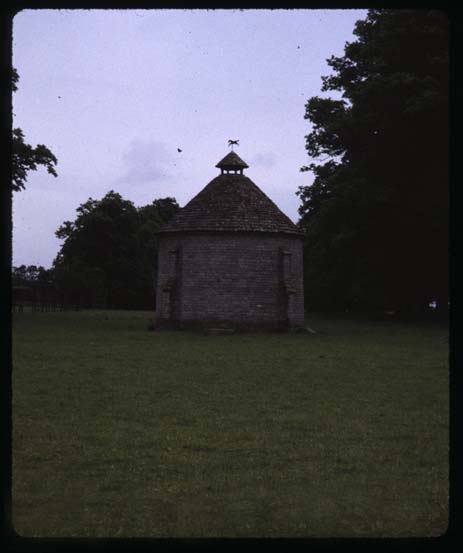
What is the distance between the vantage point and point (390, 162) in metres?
37.6

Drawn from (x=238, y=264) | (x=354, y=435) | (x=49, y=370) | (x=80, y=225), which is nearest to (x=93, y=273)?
(x=80, y=225)

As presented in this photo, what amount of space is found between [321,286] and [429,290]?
42.3 feet

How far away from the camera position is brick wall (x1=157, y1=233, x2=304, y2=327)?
→ 111ft

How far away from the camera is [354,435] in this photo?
9023mm

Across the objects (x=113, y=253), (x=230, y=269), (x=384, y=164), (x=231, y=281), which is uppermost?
(x=384, y=164)

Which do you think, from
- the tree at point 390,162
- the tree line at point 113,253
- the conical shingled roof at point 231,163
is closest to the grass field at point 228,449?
the tree at point 390,162

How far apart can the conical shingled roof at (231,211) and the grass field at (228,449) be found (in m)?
17.1

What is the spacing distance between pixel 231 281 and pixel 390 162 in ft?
37.8

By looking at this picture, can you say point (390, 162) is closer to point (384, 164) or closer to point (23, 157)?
point (384, 164)

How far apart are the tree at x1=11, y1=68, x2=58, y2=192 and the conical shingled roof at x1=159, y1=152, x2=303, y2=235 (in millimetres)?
7214

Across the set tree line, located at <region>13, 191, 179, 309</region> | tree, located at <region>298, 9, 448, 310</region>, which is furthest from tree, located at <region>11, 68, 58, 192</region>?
tree line, located at <region>13, 191, 179, 309</region>

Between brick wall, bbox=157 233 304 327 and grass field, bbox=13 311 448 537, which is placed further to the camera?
brick wall, bbox=157 233 304 327

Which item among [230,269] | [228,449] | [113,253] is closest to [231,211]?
[230,269]

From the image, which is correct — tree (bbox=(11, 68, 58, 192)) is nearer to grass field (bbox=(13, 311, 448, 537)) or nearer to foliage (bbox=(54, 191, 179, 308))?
grass field (bbox=(13, 311, 448, 537))
